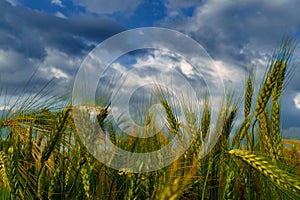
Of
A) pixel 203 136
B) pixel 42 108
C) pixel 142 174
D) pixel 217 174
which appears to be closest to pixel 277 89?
pixel 203 136

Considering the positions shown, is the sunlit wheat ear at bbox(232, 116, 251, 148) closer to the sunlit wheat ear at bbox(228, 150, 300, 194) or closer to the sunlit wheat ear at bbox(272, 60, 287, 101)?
the sunlit wheat ear at bbox(272, 60, 287, 101)

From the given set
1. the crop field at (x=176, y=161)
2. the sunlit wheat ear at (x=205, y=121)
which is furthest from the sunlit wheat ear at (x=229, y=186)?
the sunlit wheat ear at (x=205, y=121)

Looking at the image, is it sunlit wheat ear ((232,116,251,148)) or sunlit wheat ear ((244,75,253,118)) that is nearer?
sunlit wheat ear ((232,116,251,148))

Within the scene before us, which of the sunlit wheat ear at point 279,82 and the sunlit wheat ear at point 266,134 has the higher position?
the sunlit wheat ear at point 279,82

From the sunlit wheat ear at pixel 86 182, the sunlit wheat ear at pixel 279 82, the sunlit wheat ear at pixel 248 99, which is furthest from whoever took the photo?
the sunlit wheat ear at pixel 248 99

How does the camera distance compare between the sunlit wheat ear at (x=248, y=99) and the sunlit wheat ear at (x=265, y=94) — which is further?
the sunlit wheat ear at (x=248, y=99)

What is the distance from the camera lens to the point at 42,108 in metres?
3.55

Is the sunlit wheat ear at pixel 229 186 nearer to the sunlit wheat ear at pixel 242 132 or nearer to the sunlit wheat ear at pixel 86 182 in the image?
the sunlit wheat ear at pixel 242 132

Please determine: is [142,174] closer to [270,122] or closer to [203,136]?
[203,136]

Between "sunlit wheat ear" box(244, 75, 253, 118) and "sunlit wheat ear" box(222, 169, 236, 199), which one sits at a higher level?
"sunlit wheat ear" box(244, 75, 253, 118)

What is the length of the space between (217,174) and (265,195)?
51 cm

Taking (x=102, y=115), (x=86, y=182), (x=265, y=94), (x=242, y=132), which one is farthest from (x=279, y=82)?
(x=86, y=182)

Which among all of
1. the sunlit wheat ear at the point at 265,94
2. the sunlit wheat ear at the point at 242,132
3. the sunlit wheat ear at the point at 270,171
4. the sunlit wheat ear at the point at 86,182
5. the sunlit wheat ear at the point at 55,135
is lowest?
the sunlit wheat ear at the point at 86,182

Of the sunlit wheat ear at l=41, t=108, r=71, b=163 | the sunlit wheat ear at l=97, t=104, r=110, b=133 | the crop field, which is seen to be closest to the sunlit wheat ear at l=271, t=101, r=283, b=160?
the crop field
